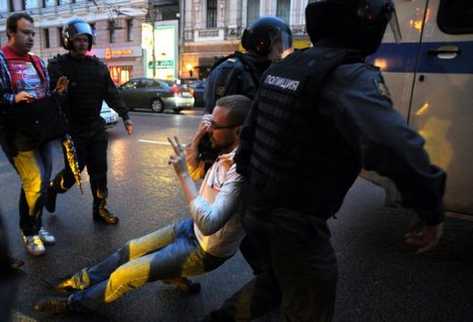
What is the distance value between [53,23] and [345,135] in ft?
127

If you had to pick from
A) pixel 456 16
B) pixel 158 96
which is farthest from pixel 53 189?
pixel 158 96

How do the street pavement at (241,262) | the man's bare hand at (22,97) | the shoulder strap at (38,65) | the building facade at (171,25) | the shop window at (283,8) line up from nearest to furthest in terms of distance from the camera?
the street pavement at (241,262), the man's bare hand at (22,97), the shoulder strap at (38,65), the shop window at (283,8), the building facade at (171,25)

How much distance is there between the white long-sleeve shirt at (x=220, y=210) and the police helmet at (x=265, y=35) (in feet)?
3.32

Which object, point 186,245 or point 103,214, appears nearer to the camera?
point 186,245

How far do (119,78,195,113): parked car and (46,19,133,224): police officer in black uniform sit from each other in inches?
455

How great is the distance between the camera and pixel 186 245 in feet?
7.33

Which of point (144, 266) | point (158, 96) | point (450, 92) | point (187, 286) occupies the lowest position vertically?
point (187, 286)

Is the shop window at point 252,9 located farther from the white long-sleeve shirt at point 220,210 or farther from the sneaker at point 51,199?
the white long-sleeve shirt at point 220,210

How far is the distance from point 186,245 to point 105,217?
6.96ft

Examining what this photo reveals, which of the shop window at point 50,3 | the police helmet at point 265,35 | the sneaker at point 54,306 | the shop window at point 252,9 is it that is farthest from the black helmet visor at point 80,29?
the shop window at point 50,3

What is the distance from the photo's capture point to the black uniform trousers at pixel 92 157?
12.5 feet

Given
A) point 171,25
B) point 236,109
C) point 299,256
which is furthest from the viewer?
point 171,25

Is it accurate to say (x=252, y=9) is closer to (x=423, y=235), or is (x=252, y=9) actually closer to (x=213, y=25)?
(x=213, y=25)

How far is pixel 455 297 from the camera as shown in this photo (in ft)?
9.41
